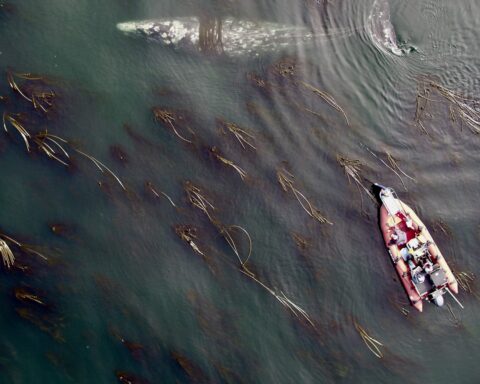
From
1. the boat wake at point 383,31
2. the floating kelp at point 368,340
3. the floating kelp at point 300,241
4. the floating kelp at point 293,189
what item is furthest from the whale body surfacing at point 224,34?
the floating kelp at point 368,340

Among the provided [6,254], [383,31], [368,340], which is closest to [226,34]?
[383,31]

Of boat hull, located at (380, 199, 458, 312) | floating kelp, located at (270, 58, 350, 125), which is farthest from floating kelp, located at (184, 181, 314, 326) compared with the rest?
floating kelp, located at (270, 58, 350, 125)

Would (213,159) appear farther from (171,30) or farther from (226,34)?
(171,30)

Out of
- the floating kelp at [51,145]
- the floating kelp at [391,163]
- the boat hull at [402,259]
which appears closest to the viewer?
the floating kelp at [51,145]

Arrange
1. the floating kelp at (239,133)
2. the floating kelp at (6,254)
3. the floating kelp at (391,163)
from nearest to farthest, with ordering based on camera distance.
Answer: the floating kelp at (6,254) < the floating kelp at (239,133) < the floating kelp at (391,163)

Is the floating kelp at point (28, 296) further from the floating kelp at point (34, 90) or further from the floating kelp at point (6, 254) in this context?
the floating kelp at point (34, 90)

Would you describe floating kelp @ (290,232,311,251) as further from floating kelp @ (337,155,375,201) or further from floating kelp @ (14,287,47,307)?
floating kelp @ (14,287,47,307)
